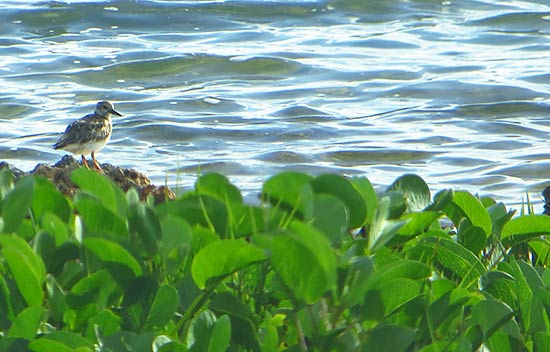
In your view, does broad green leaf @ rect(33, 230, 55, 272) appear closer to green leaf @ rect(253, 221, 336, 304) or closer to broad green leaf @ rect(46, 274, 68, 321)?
broad green leaf @ rect(46, 274, 68, 321)

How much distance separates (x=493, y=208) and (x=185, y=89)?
1005 centimetres

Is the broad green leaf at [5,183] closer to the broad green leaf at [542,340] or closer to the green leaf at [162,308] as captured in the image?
the green leaf at [162,308]

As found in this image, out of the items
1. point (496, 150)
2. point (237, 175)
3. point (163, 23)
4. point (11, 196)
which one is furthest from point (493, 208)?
point (163, 23)

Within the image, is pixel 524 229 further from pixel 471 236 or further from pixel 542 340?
pixel 542 340

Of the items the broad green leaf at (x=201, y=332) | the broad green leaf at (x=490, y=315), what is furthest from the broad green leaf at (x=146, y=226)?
the broad green leaf at (x=490, y=315)

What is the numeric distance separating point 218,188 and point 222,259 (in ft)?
1.72

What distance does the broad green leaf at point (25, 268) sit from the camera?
2.38 meters

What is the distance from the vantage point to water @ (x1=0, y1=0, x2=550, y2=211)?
32.4ft

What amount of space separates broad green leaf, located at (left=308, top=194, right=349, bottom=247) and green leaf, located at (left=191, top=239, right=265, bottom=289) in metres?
0.24

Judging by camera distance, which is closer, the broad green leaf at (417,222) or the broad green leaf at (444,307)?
the broad green leaf at (444,307)

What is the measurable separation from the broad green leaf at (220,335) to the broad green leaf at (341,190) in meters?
0.62

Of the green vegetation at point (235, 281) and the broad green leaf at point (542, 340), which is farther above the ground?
the green vegetation at point (235, 281)

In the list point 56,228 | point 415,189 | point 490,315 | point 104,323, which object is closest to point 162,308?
point 104,323

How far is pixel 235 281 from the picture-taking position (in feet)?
8.84
